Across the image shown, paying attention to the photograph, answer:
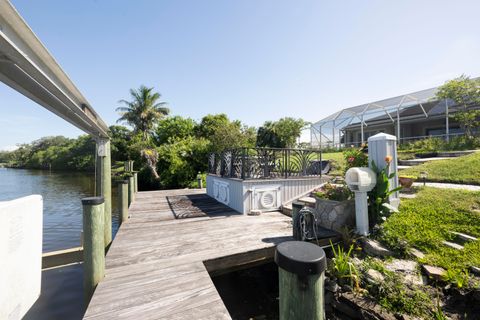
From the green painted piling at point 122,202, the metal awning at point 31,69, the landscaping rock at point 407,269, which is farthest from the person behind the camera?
the green painted piling at point 122,202

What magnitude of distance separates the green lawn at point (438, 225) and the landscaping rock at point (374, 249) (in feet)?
0.52

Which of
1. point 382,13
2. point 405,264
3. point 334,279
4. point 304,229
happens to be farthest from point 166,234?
point 382,13

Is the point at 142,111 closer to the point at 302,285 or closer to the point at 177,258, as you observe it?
the point at 177,258

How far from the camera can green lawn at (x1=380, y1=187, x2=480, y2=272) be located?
282cm

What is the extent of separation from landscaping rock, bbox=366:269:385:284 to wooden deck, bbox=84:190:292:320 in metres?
1.38

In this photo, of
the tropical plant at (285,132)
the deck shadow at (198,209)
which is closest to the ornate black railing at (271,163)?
the deck shadow at (198,209)

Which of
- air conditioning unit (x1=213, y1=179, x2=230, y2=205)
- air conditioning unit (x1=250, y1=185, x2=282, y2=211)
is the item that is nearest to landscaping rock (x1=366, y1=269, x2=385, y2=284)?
air conditioning unit (x1=250, y1=185, x2=282, y2=211)

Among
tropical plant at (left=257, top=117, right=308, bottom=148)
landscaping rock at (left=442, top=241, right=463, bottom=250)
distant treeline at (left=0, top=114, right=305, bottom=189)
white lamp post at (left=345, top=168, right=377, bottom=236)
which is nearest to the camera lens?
landscaping rock at (left=442, top=241, right=463, bottom=250)

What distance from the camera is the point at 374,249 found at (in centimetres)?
326

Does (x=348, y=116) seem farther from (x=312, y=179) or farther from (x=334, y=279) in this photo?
(x=334, y=279)

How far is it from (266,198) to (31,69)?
202 inches

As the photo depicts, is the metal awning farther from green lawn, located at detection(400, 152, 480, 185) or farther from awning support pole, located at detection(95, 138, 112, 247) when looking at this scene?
green lawn, located at detection(400, 152, 480, 185)

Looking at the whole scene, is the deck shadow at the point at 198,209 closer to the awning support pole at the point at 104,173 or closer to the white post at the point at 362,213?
the awning support pole at the point at 104,173

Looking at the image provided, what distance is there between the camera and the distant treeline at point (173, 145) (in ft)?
47.0
